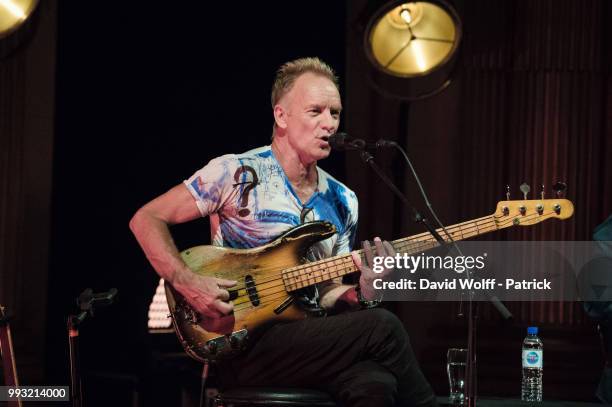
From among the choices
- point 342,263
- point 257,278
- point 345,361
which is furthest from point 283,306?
point 345,361

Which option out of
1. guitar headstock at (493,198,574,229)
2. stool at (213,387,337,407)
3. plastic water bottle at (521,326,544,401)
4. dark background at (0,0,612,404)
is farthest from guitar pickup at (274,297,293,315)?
plastic water bottle at (521,326,544,401)

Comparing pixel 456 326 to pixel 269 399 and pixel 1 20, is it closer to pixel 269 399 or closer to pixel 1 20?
pixel 269 399

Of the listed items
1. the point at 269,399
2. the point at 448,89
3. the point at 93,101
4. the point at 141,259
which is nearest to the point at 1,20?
the point at 93,101

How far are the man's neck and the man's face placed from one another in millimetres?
24

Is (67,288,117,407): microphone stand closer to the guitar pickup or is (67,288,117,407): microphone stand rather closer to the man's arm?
the man's arm

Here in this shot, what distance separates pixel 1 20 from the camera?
4141 mm

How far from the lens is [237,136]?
15.4 ft

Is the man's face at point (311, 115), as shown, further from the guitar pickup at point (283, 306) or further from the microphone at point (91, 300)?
the microphone at point (91, 300)

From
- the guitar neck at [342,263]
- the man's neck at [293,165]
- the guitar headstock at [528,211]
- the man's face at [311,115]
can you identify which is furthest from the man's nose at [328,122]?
the guitar headstock at [528,211]

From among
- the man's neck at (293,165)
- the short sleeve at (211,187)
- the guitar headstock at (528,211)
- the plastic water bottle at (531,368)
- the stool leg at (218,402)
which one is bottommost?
the plastic water bottle at (531,368)

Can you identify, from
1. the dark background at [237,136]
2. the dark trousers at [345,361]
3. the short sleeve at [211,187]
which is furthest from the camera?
the dark background at [237,136]

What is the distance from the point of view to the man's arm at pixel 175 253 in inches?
126

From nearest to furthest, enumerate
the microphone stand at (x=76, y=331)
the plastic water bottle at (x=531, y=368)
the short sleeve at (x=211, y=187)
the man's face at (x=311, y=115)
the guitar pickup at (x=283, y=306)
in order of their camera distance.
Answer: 1. the microphone stand at (x=76, y=331)
2. the guitar pickup at (x=283, y=306)
3. the short sleeve at (x=211, y=187)
4. the man's face at (x=311, y=115)
5. the plastic water bottle at (x=531, y=368)

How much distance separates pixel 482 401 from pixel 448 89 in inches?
88.5
